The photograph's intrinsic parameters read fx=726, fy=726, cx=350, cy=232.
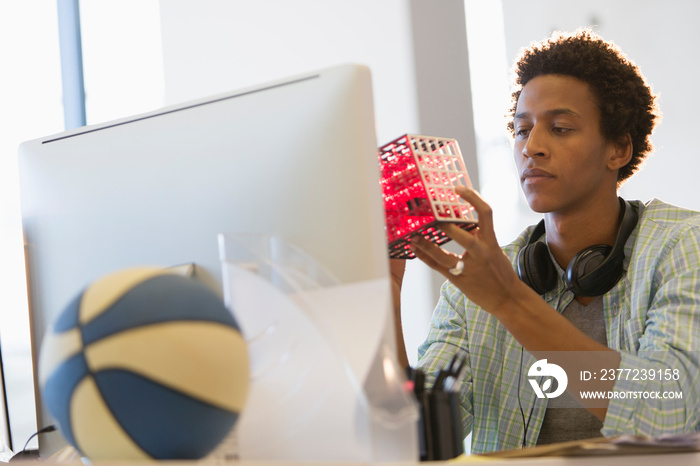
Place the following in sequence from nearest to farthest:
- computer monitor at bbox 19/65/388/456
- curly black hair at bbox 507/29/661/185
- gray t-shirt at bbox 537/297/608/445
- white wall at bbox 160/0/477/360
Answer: computer monitor at bbox 19/65/388/456, gray t-shirt at bbox 537/297/608/445, curly black hair at bbox 507/29/661/185, white wall at bbox 160/0/477/360

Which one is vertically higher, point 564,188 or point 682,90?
point 682,90

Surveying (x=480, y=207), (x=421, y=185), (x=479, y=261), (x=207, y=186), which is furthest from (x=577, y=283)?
(x=207, y=186)

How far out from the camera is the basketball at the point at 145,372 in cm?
62

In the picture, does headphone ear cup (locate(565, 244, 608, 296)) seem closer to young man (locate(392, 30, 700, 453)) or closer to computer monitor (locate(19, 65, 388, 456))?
young man (locate(392, 30, 700, 453))

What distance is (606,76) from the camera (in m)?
1.69

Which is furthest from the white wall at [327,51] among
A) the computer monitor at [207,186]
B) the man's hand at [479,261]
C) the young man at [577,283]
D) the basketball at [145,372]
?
the basketball at [145,372]

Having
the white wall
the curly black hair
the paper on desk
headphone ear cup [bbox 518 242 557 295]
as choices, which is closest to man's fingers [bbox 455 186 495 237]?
the paper on desk

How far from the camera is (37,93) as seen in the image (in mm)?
2869

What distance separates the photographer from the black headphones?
4.79 feet

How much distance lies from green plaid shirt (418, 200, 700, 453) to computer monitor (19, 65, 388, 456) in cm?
66

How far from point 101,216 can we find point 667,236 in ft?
3.51

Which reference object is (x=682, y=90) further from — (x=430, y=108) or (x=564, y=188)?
(x=564, y=188)

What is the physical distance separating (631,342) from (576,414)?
0.62 ft

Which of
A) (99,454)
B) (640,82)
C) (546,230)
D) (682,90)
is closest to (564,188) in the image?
(546,230)
